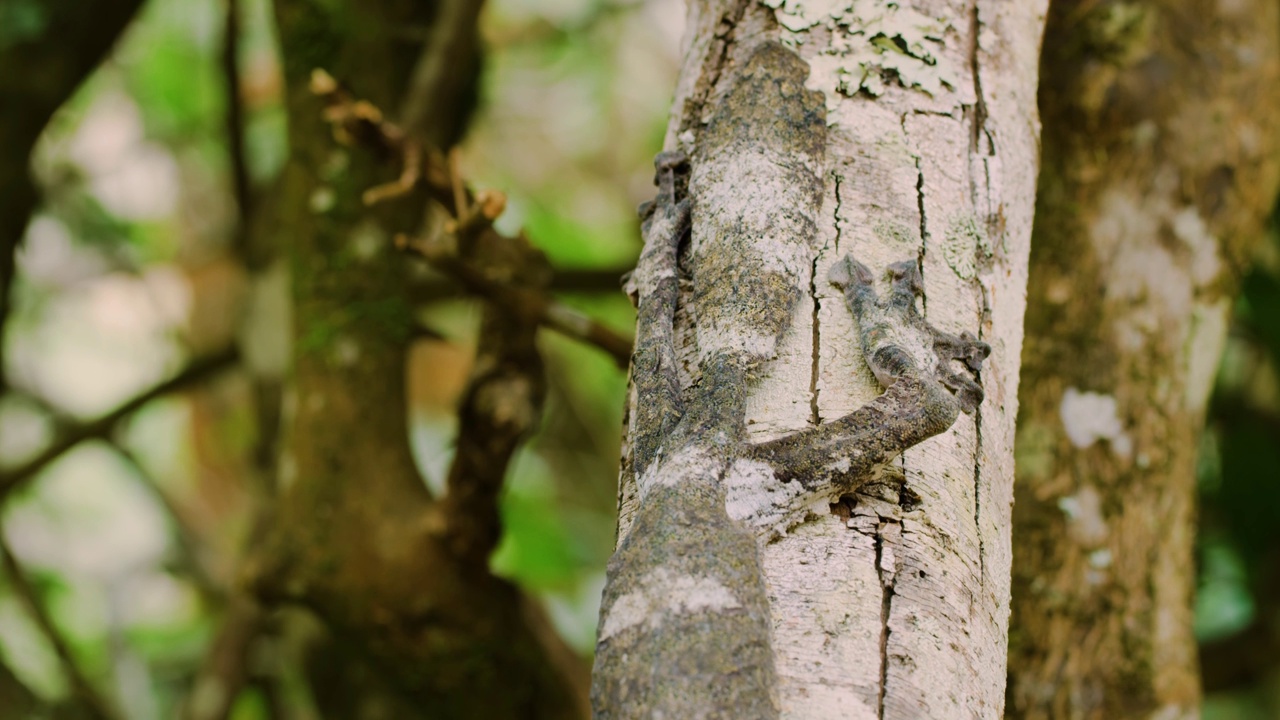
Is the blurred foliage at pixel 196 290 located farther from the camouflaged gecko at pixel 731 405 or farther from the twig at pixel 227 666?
the camouflaged gecko at pixel 731 405

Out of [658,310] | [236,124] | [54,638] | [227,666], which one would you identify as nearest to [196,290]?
[236,124]

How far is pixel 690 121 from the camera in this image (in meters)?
2.23

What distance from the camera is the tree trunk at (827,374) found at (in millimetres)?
1619

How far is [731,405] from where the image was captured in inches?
72.1

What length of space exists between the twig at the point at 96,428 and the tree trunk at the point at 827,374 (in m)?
4.38

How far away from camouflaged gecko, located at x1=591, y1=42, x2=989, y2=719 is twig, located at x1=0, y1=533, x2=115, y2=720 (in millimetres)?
4433

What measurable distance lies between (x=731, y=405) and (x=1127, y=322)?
212 centimetres

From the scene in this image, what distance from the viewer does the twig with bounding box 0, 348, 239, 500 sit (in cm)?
583

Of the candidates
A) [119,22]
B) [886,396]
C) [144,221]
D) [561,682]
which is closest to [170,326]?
[144,221]

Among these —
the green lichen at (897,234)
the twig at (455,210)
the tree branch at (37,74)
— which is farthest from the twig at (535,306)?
the tree branch at (37,74)

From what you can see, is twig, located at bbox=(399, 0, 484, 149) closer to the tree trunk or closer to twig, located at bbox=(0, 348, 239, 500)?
twig, located at bbox=(0, 348, 239, 500)

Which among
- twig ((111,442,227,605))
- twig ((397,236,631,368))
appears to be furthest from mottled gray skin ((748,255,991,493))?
twig ((111,442,227,605))

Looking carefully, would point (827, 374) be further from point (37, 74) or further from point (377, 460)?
point (37, 74)

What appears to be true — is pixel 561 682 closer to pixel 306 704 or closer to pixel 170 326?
pixel 306 704
